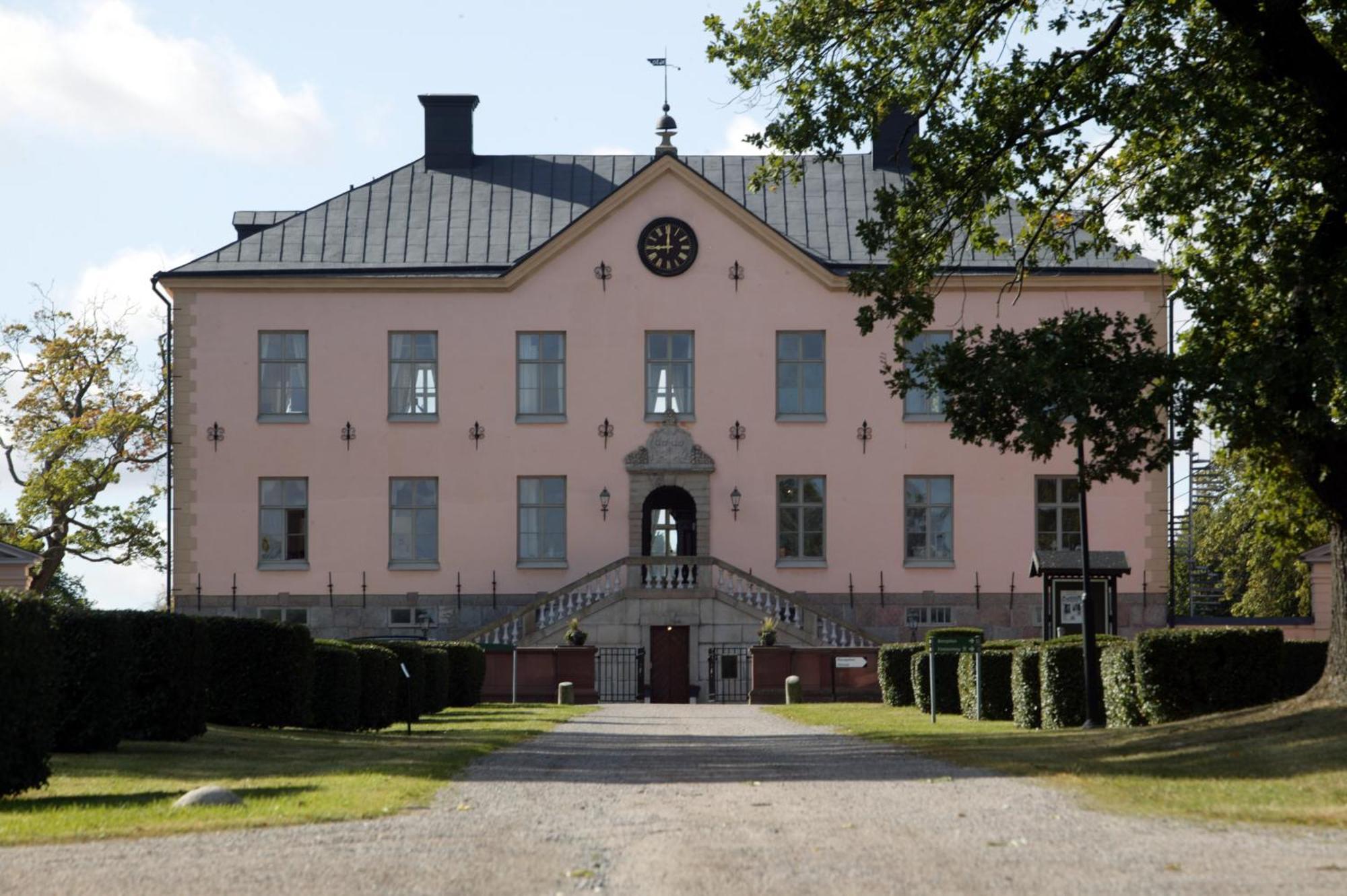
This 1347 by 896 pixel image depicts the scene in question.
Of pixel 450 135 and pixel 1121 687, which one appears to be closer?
pixel 1121 687

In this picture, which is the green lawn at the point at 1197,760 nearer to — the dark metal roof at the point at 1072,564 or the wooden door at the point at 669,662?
the dark metal roof at the point at 1072,564

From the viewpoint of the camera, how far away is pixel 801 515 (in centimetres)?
4731

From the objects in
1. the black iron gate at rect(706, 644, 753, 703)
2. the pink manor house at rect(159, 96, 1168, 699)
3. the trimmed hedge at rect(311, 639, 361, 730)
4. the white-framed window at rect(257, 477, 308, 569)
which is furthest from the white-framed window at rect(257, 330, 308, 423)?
the trimmed hedge at rect(311, 639, 361, 730)

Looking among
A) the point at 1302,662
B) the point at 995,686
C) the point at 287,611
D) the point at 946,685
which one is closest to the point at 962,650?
the point at 995,686

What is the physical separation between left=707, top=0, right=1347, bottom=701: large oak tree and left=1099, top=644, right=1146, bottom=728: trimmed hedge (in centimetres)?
241

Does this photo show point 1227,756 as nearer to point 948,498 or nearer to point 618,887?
point 618,887

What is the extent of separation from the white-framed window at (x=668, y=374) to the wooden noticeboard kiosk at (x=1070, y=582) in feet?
47.9

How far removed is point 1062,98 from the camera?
20.4m

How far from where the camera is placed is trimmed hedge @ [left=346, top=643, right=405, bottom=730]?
24.1m

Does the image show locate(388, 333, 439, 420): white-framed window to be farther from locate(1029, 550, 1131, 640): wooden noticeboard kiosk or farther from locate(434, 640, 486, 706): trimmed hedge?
locate(1029, 550, 1131, 640): wooden noticeboard kiosk

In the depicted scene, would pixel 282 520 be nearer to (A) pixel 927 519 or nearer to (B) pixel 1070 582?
(A) pixel 927 519

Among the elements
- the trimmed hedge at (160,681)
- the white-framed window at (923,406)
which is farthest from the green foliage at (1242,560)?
the trimmed hedge at (160,681)

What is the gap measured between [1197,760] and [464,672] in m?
19.5

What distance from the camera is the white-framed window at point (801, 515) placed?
47250mm
